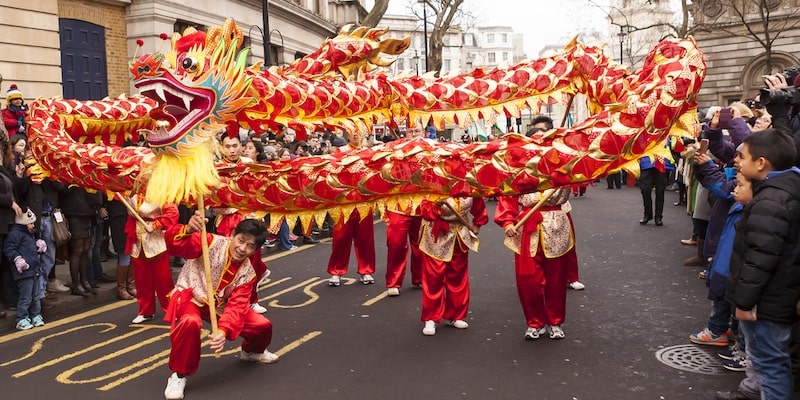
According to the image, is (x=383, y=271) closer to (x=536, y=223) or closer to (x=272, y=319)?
(x=272, y=319)

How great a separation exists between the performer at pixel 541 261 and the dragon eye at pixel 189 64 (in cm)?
291

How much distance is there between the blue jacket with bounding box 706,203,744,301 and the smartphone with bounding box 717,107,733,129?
0.64m

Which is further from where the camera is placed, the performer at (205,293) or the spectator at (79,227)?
the spectator at (79,227)

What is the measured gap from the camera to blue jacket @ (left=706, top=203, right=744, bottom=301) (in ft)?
16.3

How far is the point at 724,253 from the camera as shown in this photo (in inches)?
199

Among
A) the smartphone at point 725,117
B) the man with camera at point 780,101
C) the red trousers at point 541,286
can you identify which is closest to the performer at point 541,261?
the red trousers at point 541,286

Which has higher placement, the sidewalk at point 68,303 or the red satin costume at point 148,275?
the red satin costume at point 148,275

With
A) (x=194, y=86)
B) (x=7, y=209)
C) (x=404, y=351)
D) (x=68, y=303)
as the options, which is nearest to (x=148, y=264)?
(x=68, y=303)

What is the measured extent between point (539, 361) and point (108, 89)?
1338 cm

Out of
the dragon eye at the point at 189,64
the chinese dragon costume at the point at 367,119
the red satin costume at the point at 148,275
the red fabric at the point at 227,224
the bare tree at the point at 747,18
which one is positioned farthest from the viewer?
the bare tree at the point at 747,18

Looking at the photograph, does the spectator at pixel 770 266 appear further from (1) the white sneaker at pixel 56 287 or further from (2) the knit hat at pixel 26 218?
(1) the white sneaker at pixel 56 287

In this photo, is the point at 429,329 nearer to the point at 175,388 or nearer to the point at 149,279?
the point at 175,388

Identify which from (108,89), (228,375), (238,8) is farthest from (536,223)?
(238,8)

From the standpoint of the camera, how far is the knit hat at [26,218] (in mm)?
6832
